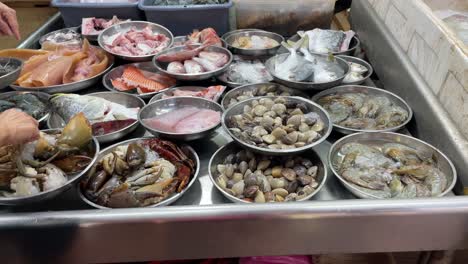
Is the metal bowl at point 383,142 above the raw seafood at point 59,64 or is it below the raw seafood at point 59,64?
below

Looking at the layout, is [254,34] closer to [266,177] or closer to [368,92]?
[368,92]

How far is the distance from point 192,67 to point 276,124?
1.89ft

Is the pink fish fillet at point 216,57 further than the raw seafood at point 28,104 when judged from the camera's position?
Yes

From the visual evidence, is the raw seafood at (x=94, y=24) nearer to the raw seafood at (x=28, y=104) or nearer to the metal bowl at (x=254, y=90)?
the raw seafood at (x=28, y=104)

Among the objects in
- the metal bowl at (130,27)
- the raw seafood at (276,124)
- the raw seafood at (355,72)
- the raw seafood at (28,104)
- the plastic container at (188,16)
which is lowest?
the raw seafood at (355,72)

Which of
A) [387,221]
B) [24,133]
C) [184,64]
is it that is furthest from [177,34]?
[387,221]

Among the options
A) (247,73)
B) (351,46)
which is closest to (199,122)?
(247,73)

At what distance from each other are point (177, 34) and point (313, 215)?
1.43 meters

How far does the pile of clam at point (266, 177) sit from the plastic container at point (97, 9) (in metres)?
1.19

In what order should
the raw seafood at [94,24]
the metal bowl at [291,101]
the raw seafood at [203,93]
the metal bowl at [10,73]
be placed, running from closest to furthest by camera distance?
the metal bowl at [291,101] → the metal bowl at [10,73] → the raw seafood at [203,93] → the raw seafood at [94,24]

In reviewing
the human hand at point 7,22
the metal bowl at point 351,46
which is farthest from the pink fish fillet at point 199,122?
the human hand at point 7,22

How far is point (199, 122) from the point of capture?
4.73 feet

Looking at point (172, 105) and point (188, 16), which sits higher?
point (188, 16)

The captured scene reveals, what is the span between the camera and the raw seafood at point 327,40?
6.40ft
